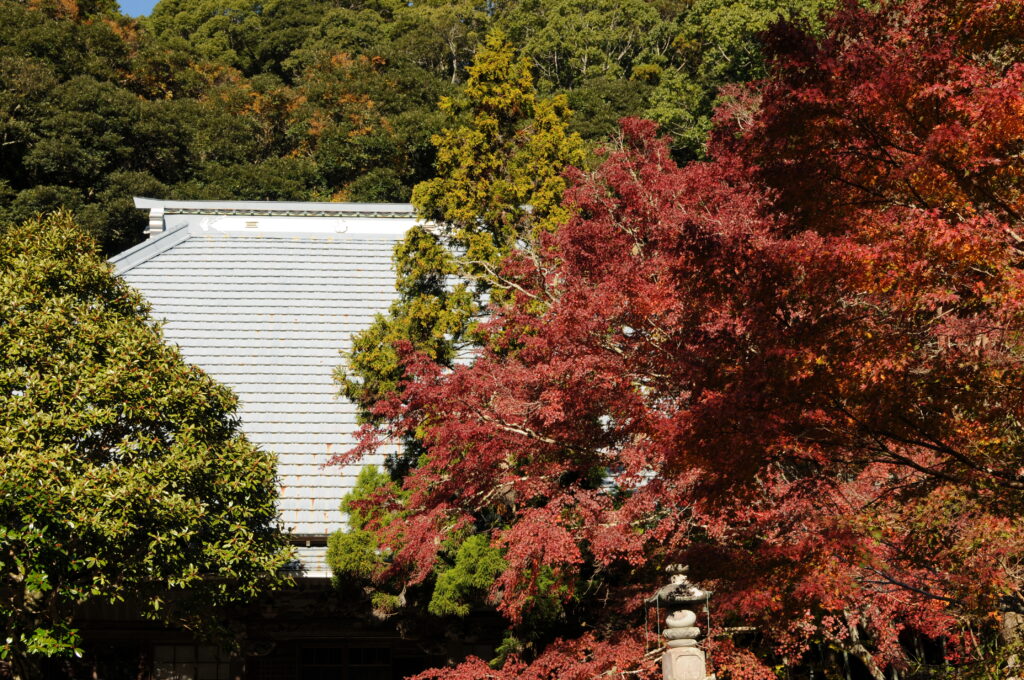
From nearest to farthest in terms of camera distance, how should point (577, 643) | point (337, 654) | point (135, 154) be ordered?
point (577, 643)
point (337, 654)
point (135, 154)

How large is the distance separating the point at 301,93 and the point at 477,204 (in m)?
26.7

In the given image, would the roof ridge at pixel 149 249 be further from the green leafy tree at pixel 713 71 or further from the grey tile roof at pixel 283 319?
the green leafy tree at pixel 713 71

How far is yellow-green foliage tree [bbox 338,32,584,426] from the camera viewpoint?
12.1 metres

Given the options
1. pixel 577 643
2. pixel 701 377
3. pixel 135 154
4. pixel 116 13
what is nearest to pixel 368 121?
pixel 135 154

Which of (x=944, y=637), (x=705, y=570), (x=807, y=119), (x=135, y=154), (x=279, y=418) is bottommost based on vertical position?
(x=944, y=637)

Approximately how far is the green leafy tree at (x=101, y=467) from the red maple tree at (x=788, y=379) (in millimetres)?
1732

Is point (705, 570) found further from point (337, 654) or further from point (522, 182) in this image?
point (337, 654)

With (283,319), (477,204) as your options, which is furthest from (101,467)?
(283,319)

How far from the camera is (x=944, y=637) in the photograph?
34.0 ft

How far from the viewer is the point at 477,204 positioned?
1248cm

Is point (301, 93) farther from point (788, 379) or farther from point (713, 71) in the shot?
point (788, 379)

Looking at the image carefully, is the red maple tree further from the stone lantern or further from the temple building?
the temple building

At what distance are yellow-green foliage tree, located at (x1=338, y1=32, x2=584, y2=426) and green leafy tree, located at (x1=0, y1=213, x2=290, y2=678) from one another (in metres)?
2.29

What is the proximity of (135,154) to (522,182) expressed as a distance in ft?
72.4
